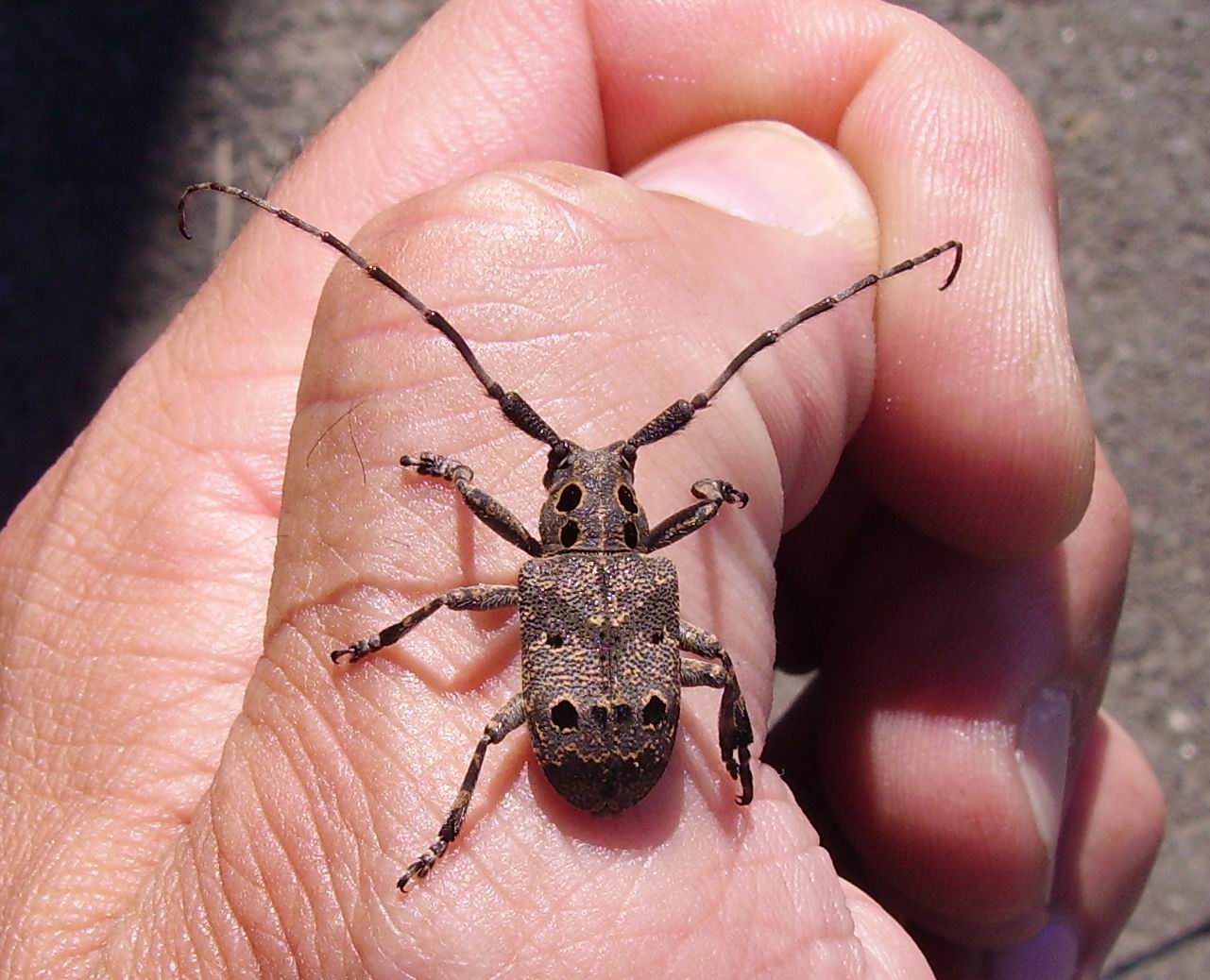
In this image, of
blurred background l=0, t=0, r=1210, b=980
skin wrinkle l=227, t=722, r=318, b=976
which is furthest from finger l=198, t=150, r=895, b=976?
blurred background l=0, t=0, r=1210, b=980

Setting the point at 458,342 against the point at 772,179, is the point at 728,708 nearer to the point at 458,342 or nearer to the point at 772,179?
the point at 458,342

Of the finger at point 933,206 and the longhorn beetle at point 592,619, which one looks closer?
the longhorn beetle at point 592,619

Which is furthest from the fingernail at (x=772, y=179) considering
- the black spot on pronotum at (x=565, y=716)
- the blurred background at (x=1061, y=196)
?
the blurred background at (x=1061, y=196)

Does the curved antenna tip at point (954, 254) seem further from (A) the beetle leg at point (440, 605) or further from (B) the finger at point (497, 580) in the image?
(A) the beetle leg at point (440, 605)

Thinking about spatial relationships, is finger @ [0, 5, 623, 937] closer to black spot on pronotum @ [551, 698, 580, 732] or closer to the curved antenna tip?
black spot on pronotum @ [551, 698, 580, 732]

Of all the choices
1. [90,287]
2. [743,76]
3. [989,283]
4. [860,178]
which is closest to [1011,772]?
[989,283]

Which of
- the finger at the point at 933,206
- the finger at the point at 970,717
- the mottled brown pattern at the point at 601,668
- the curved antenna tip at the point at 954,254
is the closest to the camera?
the mottled brown pattern at the point at 601,668
